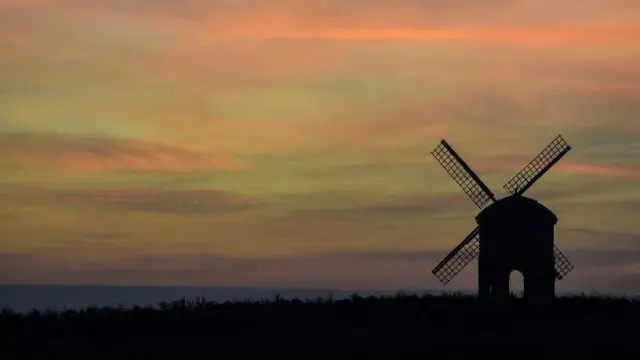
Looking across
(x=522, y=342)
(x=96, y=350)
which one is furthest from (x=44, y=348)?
(x=522, y=342)

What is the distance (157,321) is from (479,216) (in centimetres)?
1813

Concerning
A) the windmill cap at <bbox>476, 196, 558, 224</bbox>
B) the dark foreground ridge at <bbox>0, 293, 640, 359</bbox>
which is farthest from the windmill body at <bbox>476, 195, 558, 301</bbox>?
the dark foreground ridge at <bbox>0, 293, 640, 359</bbox>

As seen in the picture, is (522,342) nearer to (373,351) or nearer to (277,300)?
(373,351)

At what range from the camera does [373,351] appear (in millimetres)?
34219

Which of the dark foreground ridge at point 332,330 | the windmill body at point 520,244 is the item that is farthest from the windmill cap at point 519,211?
the dark foreground ridge at point 332,330

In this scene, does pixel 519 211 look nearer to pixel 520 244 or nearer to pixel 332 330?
pixel 520 244

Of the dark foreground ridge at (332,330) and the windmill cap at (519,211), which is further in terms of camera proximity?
the windmill cap at (519,211)

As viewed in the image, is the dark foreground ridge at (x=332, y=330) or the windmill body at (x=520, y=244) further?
the windmill body at (x=520, y=244)

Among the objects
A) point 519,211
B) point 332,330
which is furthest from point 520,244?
point 332,330

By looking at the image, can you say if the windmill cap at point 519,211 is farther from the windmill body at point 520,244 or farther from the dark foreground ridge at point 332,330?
the dark foreground ridge at point 332,330

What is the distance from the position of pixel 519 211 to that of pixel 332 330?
16.3m

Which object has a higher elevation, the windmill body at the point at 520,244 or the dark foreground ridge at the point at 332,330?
the windmill body at the point at 520,244

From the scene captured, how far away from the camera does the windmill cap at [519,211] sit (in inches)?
2099

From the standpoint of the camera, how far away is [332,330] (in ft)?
129
